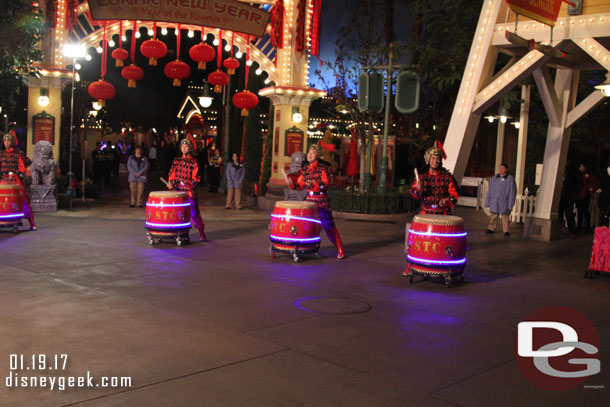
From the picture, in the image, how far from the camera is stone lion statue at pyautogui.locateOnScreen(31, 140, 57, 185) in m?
16.4

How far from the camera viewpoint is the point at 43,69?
17328 mm

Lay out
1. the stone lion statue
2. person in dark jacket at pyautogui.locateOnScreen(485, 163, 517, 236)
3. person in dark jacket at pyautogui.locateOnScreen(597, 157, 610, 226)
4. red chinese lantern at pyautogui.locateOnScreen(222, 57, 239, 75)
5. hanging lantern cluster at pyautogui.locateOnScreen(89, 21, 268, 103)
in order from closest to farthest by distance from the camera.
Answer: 1. person in dark jacket at pyautogui.locateOnScreen(485, 163, 517, 236)
2. hanging lantern cluster at pyautogui.locateOnScreen(89, 21, 268, 103)
3. the stone lion statue
4. person in dark jacket at pyautogui.locateOnScreen(597, 157, 610, 226)
5. red chinese lantern at pyautogui.locateOnScreen(222, 57, 239, 75)

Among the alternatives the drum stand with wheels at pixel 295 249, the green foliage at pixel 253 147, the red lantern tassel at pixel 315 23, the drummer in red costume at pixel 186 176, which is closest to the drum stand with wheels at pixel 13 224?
the drummer in red costume at pixel 186 176

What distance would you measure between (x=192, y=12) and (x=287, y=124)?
14.8ft

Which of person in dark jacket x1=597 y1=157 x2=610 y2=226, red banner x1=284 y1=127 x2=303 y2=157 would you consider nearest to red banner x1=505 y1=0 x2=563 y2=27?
person in dark jacket x1=597 y1=157 x2=610 y2=226

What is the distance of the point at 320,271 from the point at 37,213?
9.36 meters

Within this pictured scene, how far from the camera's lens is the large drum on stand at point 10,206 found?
12.8 metres

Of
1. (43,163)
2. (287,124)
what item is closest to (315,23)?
(287,124)

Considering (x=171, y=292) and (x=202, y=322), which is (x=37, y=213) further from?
(x=202, y=322)

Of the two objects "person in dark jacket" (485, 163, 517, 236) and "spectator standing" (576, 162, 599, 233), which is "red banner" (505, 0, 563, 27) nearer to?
"person in dark jacket" (485, 163, 517, 236)

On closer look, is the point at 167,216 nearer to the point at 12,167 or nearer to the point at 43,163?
the point at 12,167

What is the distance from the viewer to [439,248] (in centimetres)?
918

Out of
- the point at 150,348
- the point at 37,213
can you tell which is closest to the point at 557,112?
the point at 150,348

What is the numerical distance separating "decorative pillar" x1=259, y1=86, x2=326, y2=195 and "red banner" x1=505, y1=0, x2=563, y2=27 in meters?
10.1
